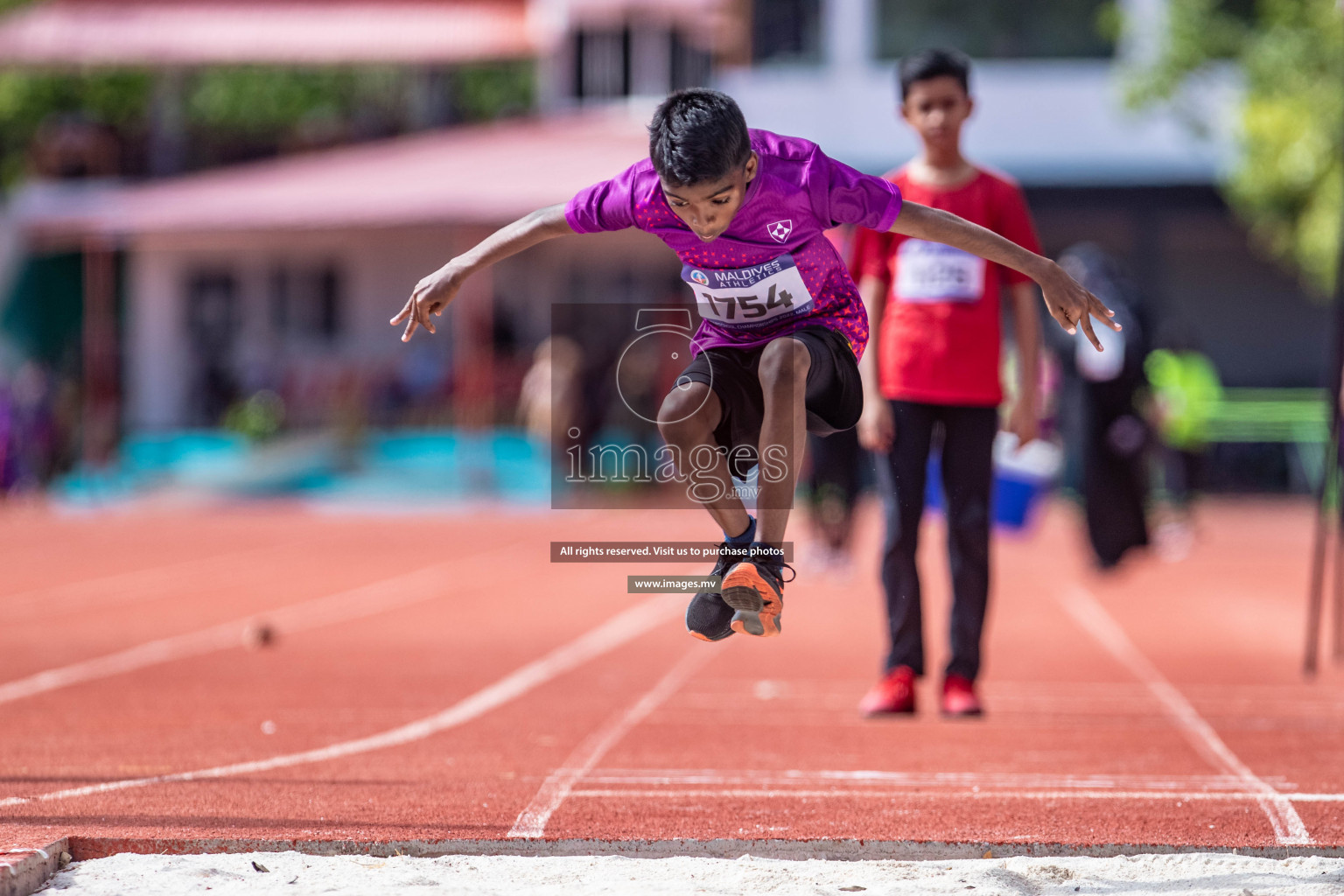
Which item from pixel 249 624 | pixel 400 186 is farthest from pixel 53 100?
pixel 249 624

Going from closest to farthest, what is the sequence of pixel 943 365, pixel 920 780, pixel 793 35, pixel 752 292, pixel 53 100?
pixel 752 292 → pixel 920 780 → pixel 943 365 → pixel 793 35 → pixel 53 100

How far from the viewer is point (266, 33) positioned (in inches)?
1077

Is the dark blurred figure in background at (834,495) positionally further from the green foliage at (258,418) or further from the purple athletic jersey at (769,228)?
the green foliage at (258,418)

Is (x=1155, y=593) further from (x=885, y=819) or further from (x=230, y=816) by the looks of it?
(x=230, y=816)

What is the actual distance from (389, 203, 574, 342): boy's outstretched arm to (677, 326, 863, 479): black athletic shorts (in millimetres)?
559

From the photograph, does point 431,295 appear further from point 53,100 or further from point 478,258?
point 53,100

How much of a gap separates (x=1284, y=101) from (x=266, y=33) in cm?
1729

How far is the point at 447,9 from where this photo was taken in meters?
28.4

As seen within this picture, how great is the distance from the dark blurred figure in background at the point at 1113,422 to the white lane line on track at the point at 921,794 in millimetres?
5685

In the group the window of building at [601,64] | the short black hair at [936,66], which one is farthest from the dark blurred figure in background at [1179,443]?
the window of building at [601,64]

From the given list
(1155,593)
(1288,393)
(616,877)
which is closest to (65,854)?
(616,877)

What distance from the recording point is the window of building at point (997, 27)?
22016 mm

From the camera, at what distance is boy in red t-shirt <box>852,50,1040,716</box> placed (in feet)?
18.9

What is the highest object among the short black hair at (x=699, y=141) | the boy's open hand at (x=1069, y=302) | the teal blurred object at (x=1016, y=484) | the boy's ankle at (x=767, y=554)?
the short black hair at (x=699, y=141)
